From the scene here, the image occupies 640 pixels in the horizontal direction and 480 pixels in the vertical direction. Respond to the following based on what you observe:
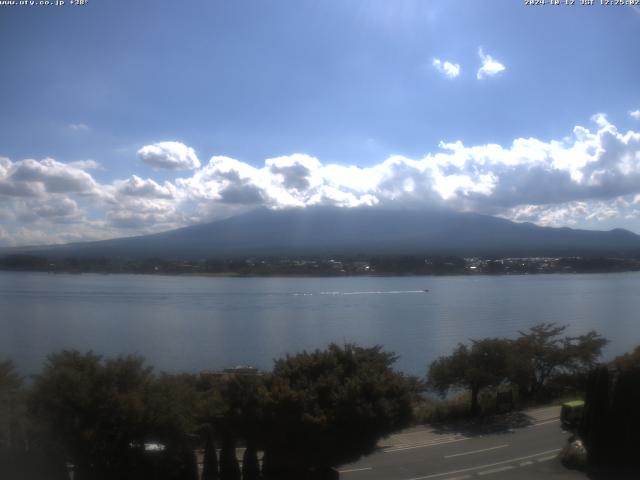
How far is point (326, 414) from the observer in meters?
6.70

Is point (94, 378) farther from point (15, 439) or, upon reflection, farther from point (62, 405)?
point (15, 439)

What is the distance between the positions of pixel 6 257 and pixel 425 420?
86.4ft

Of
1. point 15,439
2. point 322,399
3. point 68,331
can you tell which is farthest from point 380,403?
point 68,331

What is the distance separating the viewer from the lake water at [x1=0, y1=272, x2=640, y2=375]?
18.8 metres

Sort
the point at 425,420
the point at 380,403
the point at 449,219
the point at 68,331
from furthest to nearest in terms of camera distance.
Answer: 1. the point at 449,219
2. the point at 68,331
3. the point at 425,420
4. the point at 380,403

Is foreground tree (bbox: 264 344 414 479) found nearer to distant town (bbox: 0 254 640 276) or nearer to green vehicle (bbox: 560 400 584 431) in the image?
green vehicle (bbox: 560 400 584 431)

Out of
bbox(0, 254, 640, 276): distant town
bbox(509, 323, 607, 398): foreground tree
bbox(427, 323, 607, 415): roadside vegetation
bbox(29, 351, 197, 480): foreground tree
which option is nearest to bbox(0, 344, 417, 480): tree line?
bbox(29, 351, 197, 480): foreground tree

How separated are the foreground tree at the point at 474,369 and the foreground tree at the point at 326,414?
6.16 meters

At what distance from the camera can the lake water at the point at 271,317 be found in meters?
18.8

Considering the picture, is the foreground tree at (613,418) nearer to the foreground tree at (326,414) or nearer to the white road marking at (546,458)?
the white road marking at (546,458)

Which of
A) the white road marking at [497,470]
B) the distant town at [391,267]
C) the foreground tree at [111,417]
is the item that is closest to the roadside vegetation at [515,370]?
the white road marking at [497,470]

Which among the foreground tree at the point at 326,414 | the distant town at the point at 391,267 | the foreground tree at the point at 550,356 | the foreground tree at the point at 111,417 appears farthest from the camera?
the distant town at the point at 391,267

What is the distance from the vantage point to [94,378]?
6160 millimetres

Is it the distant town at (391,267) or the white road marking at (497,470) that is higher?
the distant town at (391,267)
